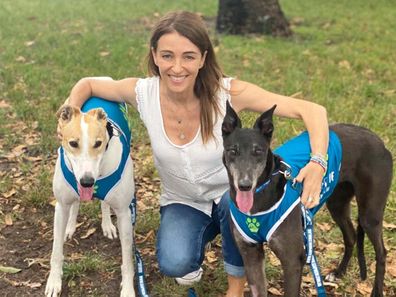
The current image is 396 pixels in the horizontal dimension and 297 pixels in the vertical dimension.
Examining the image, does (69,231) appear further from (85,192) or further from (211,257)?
(85,192)

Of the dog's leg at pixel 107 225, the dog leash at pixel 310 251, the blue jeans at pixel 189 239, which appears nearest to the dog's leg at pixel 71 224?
the dog's leg at pixel 107 225

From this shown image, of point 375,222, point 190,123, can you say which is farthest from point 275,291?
point 190,123

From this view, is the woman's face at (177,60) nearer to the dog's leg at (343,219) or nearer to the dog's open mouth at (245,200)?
the dog's open mouth at (245,200)

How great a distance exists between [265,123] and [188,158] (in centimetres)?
69

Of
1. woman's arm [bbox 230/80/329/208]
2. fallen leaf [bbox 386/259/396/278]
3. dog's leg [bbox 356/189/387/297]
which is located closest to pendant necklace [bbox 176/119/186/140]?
woman's arm [bbox 230/80/329/208]

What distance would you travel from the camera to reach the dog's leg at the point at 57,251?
3.59 m

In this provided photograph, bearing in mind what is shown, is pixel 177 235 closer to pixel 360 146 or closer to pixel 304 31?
pixel 360 146

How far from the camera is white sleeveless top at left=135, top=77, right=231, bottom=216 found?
11.1ft

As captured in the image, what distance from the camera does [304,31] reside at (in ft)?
33.5

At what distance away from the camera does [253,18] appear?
9.91 metres

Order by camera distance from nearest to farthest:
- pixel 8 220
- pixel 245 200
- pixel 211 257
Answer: pixel 245 200 → pixel 211 257 → pixel 8 220

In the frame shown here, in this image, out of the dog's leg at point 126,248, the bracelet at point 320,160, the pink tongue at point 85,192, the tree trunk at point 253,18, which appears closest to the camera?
the bracelet at point 320,160

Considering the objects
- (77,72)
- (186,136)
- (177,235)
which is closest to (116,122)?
(186,136)

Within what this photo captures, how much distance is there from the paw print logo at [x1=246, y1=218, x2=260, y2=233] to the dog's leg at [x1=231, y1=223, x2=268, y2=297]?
0.15m
